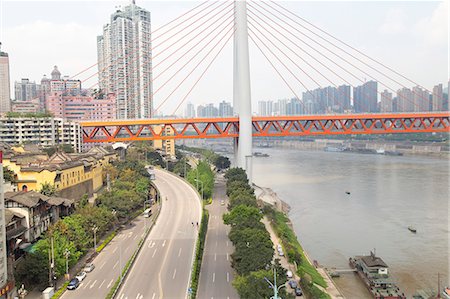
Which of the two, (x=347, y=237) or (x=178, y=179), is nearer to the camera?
(x=347, y=237)

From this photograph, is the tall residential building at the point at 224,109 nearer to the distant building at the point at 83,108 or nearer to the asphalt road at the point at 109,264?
the distant building at the point at 83,108

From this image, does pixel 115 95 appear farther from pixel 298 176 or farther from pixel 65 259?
pixel 65 259

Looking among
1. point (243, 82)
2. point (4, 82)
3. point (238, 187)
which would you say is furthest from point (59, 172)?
point (4, 82)

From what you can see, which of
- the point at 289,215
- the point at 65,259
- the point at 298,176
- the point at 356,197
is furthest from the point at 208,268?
the point at 298,176

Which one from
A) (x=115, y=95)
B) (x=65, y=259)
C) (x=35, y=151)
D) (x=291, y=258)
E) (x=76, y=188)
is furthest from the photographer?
(x=115, y=95)

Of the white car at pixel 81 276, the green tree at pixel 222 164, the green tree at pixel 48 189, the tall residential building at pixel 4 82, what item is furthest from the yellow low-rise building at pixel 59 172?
the tall residential building at pixel 4 82

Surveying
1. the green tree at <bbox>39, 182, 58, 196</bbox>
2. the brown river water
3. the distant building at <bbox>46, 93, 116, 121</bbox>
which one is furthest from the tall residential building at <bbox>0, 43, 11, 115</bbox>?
the green tree at <bbox>39, 182, 58, 196</bbox>

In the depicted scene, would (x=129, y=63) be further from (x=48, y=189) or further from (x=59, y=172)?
(x=48, y=189)
